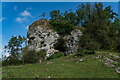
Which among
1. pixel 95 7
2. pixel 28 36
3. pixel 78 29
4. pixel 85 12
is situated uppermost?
pixel 95 7

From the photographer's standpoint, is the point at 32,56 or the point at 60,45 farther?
the point at 60,45

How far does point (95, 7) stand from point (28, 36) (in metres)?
27.0

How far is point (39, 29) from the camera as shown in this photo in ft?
76.8

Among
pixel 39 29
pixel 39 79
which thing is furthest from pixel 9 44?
pixel 39 79

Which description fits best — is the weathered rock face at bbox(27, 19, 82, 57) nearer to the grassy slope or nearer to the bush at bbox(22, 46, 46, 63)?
the bush at bbox(22, 46, 46, 63)

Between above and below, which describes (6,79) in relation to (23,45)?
below

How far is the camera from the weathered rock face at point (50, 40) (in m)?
21.9

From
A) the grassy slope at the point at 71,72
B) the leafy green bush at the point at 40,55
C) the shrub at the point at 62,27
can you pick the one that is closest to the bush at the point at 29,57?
the leafy green bush at the point at 40,55

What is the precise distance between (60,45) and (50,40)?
3.17 metres

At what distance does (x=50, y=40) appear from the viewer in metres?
22.5

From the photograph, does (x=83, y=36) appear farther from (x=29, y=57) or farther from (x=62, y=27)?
(x=29, y=57)

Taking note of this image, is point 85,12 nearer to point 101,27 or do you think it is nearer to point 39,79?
point 101,27

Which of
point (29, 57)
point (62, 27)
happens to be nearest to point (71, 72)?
point (29, 57)

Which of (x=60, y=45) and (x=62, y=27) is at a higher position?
(x=62, y=27)
